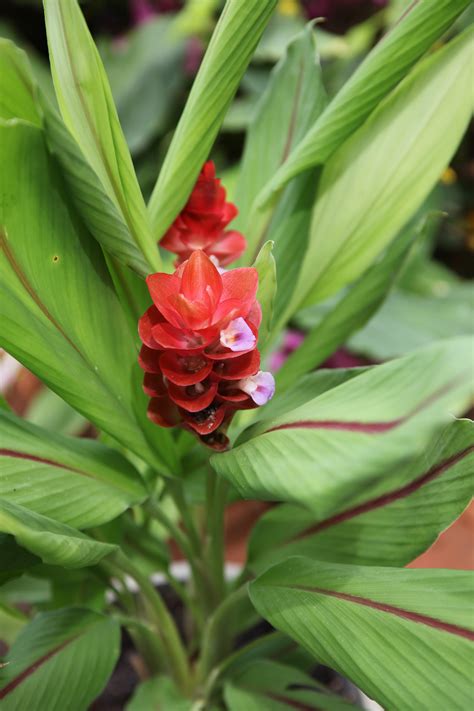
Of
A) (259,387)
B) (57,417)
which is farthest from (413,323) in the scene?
(259,387)

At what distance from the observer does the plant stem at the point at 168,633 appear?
0.49 metres

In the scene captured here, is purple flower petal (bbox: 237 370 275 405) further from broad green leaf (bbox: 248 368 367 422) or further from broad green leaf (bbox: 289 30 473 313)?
broad green leaf (bbox: 289 30 473 313)

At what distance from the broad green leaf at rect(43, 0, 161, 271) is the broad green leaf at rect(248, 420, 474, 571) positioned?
189 millimetres

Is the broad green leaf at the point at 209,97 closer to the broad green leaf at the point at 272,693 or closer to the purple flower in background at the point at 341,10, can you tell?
the broad green leaf at the point at 272,693

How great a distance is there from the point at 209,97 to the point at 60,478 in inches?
8.7

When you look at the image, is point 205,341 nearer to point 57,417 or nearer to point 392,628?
point 392,628

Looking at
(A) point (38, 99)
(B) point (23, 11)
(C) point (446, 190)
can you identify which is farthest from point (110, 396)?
(B) point (23, 11)

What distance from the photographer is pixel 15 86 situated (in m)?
0.34

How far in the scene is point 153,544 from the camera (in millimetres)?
530

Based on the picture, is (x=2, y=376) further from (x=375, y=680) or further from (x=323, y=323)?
(x=375, y=680)

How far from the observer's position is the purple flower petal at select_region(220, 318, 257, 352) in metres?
0.33

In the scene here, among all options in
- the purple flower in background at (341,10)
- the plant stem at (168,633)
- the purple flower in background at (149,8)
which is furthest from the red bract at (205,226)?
the purple flower in background at (149,8)

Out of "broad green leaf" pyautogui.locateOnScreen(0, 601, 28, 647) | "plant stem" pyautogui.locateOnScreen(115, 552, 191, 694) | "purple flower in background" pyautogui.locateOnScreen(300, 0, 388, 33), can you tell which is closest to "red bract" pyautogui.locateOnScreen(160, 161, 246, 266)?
"plant stem" pyautogui.locateOnScreen(115, 552, 191, 694)

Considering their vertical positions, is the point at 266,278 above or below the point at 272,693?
above
